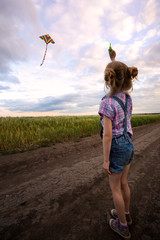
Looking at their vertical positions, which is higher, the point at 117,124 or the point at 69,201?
the point at 117,124

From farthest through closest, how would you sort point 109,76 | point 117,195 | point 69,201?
point 69,201 → point 117,195 → point 109,76

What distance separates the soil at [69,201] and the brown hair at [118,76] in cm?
171

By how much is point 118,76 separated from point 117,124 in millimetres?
534

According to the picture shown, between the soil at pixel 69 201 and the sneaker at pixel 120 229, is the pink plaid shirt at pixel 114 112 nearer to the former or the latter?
the sneaker at pixel 120 229

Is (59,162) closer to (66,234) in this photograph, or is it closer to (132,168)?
(132,168)

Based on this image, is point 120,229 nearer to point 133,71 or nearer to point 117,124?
point 117,124

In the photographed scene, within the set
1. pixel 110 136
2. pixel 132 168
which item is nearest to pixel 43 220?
pixel 110 136

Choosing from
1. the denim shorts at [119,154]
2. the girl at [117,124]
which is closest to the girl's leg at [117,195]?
the girl at [117,124]

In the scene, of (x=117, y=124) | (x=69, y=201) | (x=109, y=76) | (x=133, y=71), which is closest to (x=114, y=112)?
(x=117, y=124)

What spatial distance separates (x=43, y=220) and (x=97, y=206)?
803 mm

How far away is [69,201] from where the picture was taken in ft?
6.53

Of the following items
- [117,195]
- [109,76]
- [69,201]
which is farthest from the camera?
[69,201]

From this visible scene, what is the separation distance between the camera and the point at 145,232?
1516mm

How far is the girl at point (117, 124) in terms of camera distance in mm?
1320
